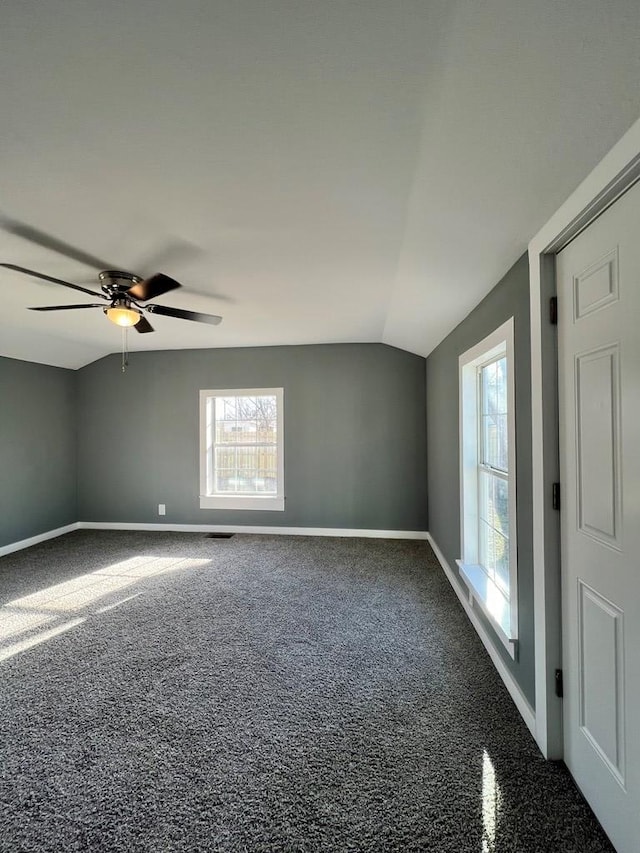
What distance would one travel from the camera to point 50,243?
6.92 feet

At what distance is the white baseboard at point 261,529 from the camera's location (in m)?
4.83

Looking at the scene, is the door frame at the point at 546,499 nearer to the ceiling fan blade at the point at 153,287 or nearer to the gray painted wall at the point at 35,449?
the ceiling fan blade at the point at 153,287

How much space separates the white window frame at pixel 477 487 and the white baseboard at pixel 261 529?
5.66 feet

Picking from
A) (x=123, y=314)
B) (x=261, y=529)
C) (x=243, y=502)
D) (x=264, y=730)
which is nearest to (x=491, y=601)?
(x=264, y=730)

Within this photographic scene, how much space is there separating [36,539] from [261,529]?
2.70m

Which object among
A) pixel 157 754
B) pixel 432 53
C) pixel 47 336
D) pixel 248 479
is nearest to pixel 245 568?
pixel 248 479

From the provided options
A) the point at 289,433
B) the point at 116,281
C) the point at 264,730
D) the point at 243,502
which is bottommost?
the point at 264,730

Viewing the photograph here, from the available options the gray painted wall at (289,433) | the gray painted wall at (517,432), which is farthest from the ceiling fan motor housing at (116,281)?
the gray painted wall at (289,433)

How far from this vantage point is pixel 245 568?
3.84 m

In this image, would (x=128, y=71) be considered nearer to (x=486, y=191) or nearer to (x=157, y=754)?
(x=486, y=191)

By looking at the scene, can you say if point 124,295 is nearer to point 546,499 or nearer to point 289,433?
point 546,499

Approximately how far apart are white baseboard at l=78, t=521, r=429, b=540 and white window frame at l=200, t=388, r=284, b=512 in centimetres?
26

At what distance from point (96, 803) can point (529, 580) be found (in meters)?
1.97

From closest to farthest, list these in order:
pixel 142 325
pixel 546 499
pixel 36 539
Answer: pixel 546 499 < pixel 142 325 < pixel 36 539
